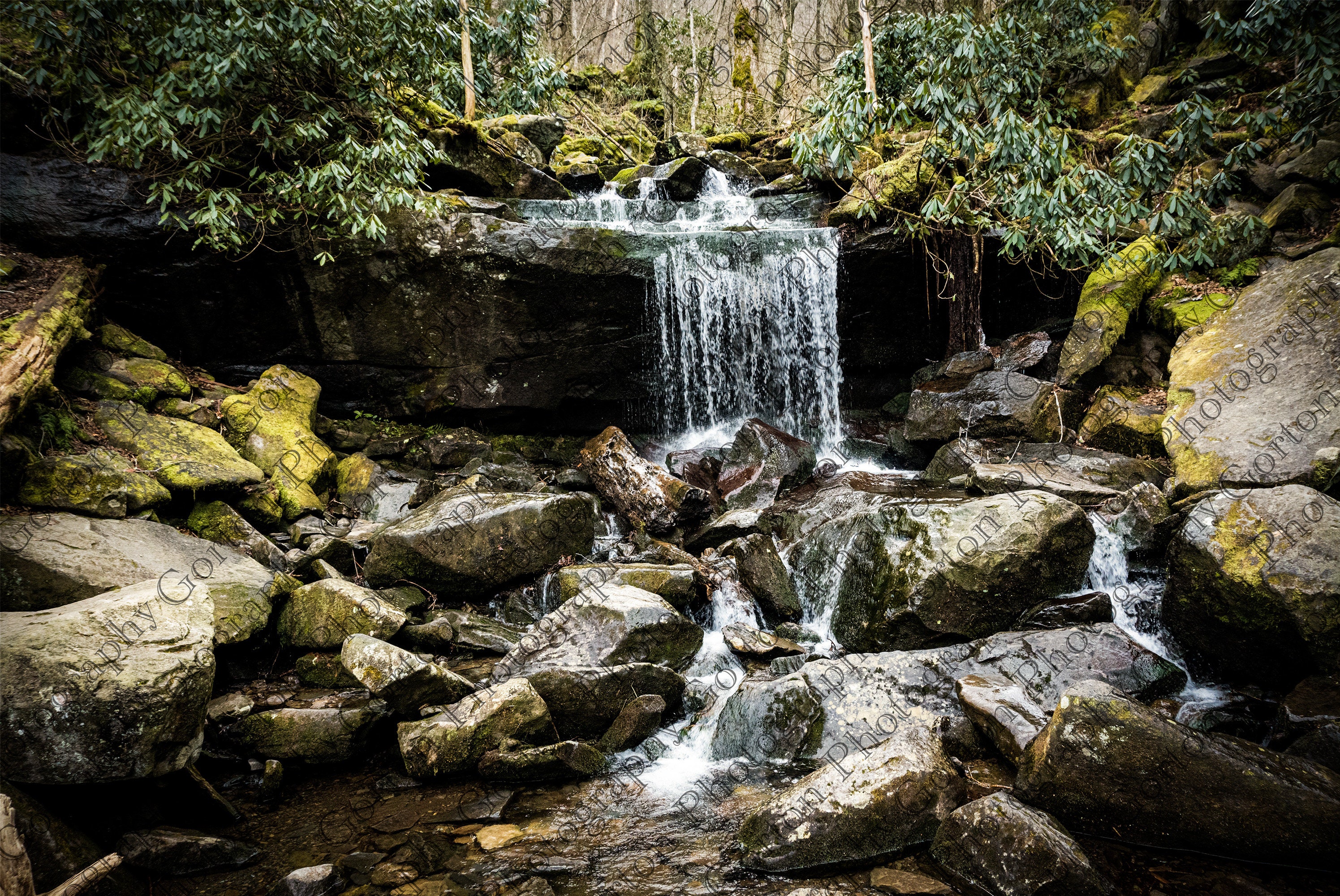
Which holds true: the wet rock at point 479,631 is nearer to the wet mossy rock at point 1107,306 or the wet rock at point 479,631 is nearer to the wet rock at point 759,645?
the wet rock at point 759,645

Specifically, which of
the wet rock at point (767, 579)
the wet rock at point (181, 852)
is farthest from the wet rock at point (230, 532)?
the wet rock at point (767, 579)

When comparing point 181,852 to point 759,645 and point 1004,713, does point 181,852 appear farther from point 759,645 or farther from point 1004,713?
point 1004,713

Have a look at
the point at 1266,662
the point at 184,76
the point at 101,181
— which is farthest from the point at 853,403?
the point at 101,181

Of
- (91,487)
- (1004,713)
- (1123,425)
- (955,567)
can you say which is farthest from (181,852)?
(1123,425)

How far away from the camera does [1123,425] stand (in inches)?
320

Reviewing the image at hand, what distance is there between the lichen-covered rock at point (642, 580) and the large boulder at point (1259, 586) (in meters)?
4.05

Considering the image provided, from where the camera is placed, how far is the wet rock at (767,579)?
6.48 meters

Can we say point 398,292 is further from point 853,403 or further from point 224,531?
point 853,403

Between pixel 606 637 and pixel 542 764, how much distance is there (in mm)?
1288

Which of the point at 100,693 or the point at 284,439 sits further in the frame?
the point at 284,439

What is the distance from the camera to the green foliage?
6430 mm

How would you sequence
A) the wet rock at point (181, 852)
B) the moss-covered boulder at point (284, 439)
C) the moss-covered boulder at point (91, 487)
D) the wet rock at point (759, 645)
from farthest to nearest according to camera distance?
the moss-covered boulder at point (284, 439) < the wet rock at point (759, 645) < the moss-covered boulder at point (91, 487) < the wet rock at point (181, 852)

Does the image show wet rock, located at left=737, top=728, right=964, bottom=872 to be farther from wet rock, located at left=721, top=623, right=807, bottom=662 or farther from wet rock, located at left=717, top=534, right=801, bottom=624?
wet rock, located at left=717, top=534, right=801, bottom=624

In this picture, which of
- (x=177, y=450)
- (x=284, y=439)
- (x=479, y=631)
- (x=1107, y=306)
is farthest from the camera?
(x=1107, y=306)
